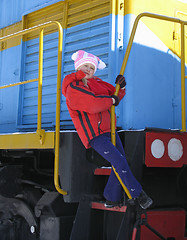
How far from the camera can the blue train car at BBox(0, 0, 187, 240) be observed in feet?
7.97

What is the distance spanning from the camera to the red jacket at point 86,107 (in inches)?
88.2

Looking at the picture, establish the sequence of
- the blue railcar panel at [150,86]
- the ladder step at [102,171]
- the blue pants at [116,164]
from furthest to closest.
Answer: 1. the blue railcar panel at [150,86]
2. the ladder step at [102,171]
3. the blue pants at [116,164]

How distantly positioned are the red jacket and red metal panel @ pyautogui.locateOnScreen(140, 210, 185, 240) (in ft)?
2.16

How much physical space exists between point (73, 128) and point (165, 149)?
3.03 feet

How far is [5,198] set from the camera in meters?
3.23

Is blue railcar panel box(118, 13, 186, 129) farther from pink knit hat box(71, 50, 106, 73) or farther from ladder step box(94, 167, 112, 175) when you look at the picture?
pink knit hat box(71, 50, 106, 73)

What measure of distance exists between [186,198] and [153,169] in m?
0.40

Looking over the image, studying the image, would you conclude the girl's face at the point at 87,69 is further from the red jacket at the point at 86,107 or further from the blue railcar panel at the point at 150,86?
the blue railcar panel at the point at 150,86

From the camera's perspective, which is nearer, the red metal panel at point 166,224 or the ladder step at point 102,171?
the red metal panel at point 166,224

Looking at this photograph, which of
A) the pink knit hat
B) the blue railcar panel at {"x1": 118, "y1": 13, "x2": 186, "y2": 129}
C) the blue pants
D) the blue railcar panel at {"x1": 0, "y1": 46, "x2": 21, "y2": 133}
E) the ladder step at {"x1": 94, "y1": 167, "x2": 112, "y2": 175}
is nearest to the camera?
the blue pants

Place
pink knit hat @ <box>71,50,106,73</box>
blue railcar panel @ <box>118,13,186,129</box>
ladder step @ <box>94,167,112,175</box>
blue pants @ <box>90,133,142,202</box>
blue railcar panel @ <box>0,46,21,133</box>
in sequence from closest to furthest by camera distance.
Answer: blue pants @ <box>90,133,142,202</box>, pink knit hat @ <box>71,50,106,73</box>, ladder step @ <box>94,167,112,175</box>, blue railcar panel @ <box>118,13,186,129</box>, blue railcar panel @ <box>0,46,21,133</box>

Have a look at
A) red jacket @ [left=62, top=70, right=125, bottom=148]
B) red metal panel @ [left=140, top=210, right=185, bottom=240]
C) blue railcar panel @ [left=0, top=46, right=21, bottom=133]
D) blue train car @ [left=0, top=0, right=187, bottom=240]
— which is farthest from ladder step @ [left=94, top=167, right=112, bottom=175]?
blue railcar panel @ [left=0, top=46, right=21, bottom=133]

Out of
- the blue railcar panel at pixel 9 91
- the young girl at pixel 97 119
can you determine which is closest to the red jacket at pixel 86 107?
the young girl at pixel 97 119

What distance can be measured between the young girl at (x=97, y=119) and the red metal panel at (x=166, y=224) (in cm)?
25
